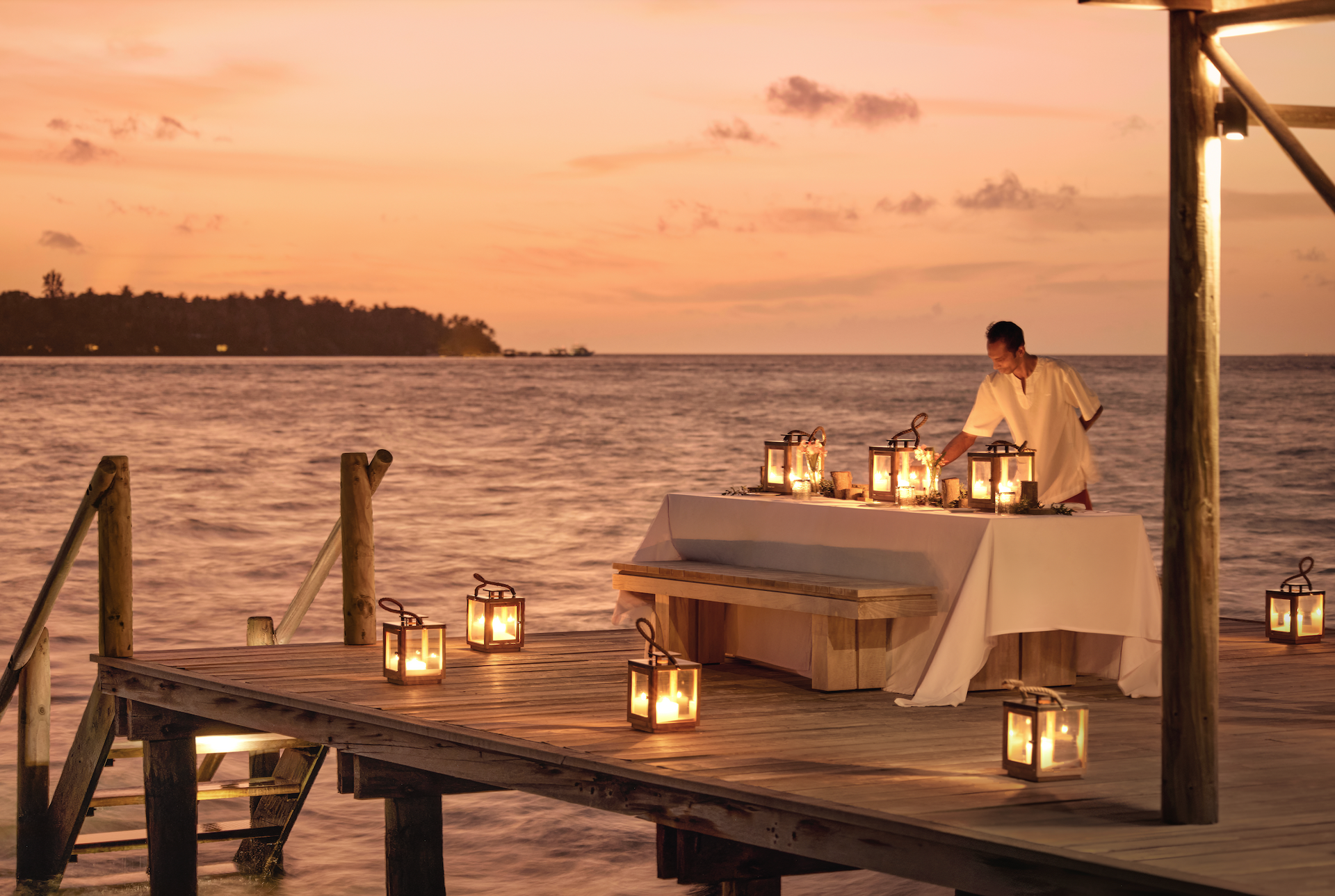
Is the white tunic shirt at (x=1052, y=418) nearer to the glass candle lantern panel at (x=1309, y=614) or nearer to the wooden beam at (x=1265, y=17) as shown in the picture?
the glass candle lantern panel at (x=1309, y=614)

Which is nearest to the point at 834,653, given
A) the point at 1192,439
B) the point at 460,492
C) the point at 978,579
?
the point at 978,579

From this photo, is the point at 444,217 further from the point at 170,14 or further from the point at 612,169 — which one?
the point at 170,14

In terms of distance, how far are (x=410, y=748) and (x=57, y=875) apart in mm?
3233

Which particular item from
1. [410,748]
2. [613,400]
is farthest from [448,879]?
[613,400]

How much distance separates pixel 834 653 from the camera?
227 inches

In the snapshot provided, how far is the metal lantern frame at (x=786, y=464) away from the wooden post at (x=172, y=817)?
270 cm

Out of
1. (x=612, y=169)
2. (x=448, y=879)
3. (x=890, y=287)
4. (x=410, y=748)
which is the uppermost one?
(x=612, y=169)

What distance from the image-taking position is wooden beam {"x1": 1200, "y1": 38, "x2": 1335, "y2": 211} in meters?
3.54

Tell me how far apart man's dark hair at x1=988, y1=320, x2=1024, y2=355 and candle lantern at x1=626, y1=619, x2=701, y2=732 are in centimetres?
190

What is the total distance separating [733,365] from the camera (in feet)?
306

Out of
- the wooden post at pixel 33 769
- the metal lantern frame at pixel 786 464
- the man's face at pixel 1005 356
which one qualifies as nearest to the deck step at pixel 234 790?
the wooden post at pixel 33 769

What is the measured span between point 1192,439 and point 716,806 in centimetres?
158

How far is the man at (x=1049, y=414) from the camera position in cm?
608

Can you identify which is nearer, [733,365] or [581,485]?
[581,485]
